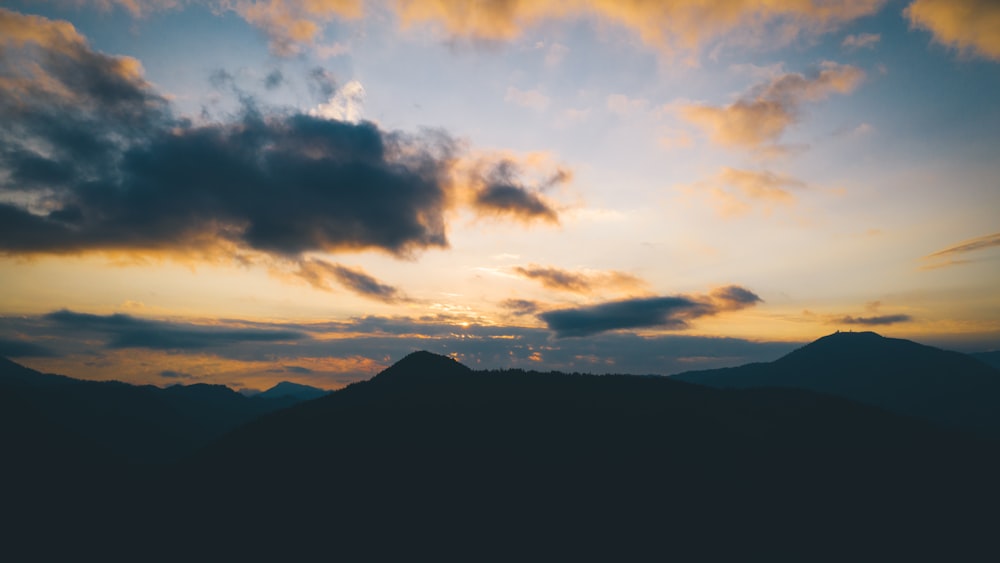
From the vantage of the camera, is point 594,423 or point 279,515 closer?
point 279,515

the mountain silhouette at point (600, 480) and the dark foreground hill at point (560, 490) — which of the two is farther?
the mountain silhouette at point (600, 480)

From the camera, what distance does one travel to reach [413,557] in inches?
3986

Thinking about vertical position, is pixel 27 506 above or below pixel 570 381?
below

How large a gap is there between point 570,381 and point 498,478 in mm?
80234

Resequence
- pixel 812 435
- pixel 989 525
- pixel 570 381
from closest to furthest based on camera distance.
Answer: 1. pixel 989 525
2. pixel 812 435
3. pixel 570 381

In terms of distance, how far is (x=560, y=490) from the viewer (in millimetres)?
118500

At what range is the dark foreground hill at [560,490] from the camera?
10331cm

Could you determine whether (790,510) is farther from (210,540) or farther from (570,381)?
(210,540)

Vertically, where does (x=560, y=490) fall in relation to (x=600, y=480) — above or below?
below

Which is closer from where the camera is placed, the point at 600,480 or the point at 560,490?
the point at 560,490

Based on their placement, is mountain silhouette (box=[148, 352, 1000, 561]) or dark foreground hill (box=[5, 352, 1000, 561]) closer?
dark foreground hill (box=[5, 352, 1000, 561])

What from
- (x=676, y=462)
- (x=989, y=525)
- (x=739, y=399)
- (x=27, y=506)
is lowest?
(x=27, y=506)

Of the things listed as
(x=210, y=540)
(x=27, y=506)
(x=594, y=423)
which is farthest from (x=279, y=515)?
(x=27, y=506)

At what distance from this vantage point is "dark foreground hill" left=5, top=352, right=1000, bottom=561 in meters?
103
